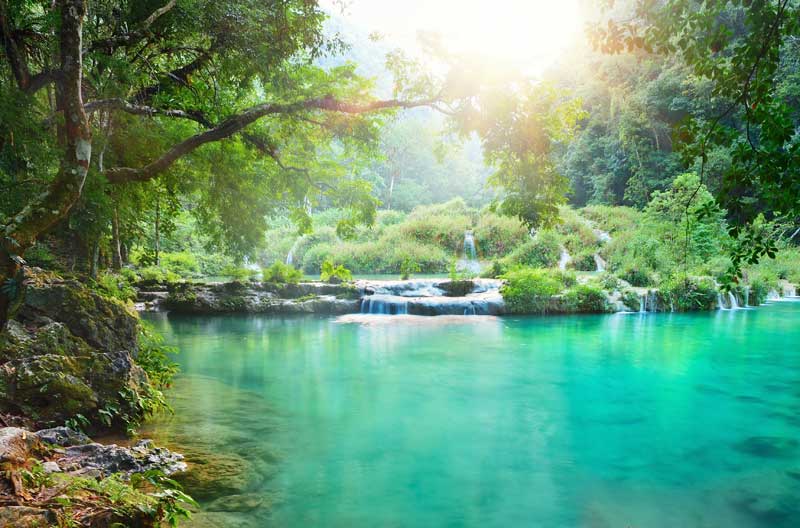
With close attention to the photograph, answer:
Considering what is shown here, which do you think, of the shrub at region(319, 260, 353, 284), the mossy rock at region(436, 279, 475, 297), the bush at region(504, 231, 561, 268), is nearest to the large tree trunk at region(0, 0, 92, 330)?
the shrub at region(319, 260, 353, 284)

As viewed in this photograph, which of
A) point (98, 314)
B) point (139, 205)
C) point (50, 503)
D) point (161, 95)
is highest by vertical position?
point (161, 95)

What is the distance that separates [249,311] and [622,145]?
A: 28.8 m

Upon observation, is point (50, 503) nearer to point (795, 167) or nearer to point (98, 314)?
point (98, 314)

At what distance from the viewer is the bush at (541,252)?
81.2ft

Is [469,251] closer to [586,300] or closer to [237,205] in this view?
[586,300]

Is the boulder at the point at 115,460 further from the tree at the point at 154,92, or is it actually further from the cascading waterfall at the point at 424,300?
the cascading waterfall at the point at 424,300

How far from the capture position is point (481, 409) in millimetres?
6926

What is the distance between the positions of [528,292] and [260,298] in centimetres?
835

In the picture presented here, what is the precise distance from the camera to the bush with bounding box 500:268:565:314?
15883mm

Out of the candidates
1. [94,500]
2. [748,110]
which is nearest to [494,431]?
[94,500]

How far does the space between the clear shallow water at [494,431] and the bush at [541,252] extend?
12.9 m

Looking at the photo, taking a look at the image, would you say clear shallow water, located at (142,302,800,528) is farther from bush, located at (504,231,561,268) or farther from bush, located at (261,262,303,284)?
bush, located at (504,231,561,268)

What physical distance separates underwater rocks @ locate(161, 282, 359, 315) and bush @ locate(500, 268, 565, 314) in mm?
4870

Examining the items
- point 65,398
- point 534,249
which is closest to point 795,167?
point 65,398
